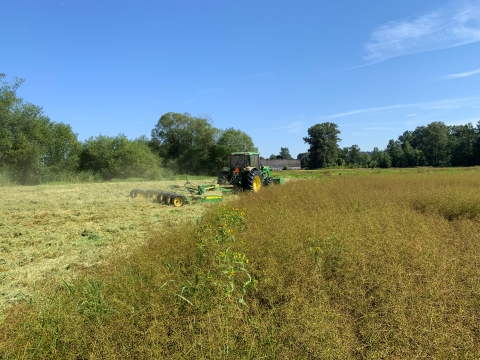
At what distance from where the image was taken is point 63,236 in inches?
235

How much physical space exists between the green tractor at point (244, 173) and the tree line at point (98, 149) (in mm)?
17589

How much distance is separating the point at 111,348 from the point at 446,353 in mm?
2374

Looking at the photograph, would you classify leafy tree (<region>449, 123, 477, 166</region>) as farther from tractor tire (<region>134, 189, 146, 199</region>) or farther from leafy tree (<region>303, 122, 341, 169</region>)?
tractor tire (<region>134, 189, 146, 199</region>)

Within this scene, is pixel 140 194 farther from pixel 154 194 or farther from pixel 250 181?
pixel 250 181

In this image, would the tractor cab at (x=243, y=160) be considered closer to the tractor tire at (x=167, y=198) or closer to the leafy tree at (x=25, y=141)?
the tractor tire at (x=167, y=198)

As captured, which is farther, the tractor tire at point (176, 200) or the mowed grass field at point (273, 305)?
the tractor tire at point (176, 200)

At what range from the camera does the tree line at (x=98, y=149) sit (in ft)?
71.6

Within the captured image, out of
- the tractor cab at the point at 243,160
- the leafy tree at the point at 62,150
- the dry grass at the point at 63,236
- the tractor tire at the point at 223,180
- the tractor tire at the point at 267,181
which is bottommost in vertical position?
the dry grass at the point at 63,236

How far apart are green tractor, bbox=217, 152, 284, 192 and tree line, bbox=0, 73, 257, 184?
57.7ft

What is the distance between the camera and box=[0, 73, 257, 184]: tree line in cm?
2181

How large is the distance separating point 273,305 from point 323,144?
73.9 m

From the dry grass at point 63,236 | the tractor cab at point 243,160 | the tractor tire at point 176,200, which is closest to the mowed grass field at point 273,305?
the dry grass at point 63,236

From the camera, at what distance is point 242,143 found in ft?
132

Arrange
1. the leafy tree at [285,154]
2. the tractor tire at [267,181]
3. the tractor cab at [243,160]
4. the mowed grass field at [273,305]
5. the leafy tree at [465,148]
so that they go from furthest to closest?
the leafy tree at [285,154] < the leafy tree at [465,148] < the tractor tire at [267,181] < the tractor cab at [243,160] < the mowed grass field at [273,305]
